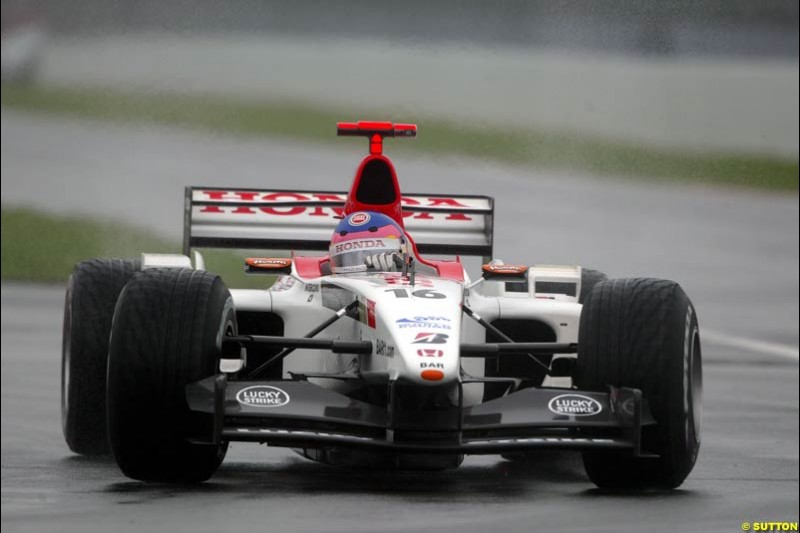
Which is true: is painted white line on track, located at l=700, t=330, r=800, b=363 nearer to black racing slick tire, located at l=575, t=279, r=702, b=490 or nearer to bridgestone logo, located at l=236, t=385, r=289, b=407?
black racing slick tire, located at l=575, t=279, r=702, b=490

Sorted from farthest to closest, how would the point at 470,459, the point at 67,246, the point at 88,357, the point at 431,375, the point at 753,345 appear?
1. the point at 67,246
2. the point at 753,345
3. the point at 470,459
4. the point at 88,357
5. the point at 431,375

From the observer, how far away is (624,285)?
27.7 feet

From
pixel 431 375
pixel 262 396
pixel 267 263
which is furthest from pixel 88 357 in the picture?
pixel 431 375

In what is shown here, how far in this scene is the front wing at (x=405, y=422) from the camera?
25.6 feet

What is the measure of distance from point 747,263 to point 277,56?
1320cm

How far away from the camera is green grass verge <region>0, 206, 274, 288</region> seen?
18.5m

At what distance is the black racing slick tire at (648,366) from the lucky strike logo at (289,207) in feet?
10.5

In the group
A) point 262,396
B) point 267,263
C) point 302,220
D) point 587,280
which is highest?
point 302,220

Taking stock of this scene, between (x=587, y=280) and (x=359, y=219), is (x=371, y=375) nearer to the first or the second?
(x=359, y=219)

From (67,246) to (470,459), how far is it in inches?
439

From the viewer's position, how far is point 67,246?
66.0 feet

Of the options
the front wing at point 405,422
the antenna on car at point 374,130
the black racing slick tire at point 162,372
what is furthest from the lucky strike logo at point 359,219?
the front wing at point 405,422

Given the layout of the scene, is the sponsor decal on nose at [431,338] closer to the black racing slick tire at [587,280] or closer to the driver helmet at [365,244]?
the driver helmet at [365,244]

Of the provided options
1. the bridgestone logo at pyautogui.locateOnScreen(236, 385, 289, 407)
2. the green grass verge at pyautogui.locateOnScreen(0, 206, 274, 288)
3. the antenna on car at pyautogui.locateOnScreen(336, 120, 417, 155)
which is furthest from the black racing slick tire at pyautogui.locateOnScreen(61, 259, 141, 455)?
the green grass verge at pyautogui.locateOnScreen(0, 206, 274, 288)
